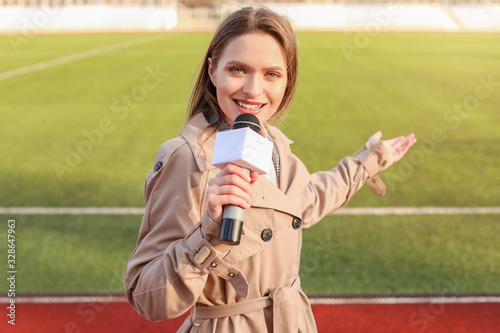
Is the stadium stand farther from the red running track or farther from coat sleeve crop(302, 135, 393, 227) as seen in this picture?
coat sleeve crop(302, 135, 393, 227)

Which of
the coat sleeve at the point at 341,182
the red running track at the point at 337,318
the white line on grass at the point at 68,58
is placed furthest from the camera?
the white line on grass at the point at 68,58

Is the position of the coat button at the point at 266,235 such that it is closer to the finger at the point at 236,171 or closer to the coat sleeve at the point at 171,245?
the coat sleeve at the point at 171,245

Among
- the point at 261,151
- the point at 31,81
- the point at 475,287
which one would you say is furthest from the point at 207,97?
the point at 31,81

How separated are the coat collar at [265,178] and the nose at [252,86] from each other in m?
0.19

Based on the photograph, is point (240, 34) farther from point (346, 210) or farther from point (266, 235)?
point (346, 210)

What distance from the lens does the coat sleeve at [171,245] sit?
1601mm

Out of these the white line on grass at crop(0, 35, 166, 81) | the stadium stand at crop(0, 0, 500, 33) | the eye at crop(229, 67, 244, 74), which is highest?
the stadium stand at crop(0, 0, 500, 33)

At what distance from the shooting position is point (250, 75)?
1819 millimetres

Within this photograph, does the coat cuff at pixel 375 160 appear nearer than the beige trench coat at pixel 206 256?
No

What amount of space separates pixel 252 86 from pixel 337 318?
2552 millimetres

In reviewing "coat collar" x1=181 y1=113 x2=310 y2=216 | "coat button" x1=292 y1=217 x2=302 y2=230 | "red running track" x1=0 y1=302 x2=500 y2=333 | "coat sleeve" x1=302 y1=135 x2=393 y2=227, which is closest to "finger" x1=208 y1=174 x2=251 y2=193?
"coat collar" x1=181 y1=113 x2=310 y2=216

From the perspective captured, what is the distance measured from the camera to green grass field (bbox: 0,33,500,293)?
15.4 feet

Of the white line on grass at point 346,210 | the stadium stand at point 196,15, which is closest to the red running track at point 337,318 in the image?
the white line on grass at point 346,210

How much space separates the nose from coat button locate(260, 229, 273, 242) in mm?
429
